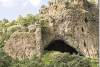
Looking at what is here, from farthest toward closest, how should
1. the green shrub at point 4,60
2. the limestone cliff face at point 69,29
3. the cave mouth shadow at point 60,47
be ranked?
the cave mouth shadow at point 60,47, the limestone cliff face at point 69,29, the green shrub at point 4,60

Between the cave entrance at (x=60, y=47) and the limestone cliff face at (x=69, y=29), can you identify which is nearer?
the limestone cliff face at (x=69, y=29)

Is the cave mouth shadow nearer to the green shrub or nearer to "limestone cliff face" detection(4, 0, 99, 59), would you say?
"limestone cliff face" detection(4, 0, 99, 59)

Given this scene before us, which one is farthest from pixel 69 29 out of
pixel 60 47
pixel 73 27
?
pixel 60 47

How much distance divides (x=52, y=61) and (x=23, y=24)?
5.06 meters

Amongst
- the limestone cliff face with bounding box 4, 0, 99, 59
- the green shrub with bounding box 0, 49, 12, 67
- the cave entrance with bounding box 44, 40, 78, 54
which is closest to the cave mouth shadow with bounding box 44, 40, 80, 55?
the cave entrance with bounding box 44, 40, 78, 54

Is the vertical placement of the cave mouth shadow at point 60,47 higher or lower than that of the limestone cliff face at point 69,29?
lower

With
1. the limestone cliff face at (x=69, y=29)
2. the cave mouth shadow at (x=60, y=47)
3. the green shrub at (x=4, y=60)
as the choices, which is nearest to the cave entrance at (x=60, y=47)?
the cave mouth shadow at (x=60, y=47)

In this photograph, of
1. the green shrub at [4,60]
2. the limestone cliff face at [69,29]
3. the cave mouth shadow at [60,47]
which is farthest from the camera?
the cave mouth shadow at [60,47]

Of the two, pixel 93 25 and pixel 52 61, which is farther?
pixel 93 25

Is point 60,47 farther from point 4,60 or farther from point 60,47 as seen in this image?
point 4,60

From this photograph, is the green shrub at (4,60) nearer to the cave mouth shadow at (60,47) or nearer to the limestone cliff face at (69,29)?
the limestone cliff face at (69,29)

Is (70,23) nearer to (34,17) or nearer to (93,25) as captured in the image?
(93,25)

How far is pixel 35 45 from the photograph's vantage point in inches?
881

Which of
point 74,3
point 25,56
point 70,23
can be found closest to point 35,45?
point 25,56
